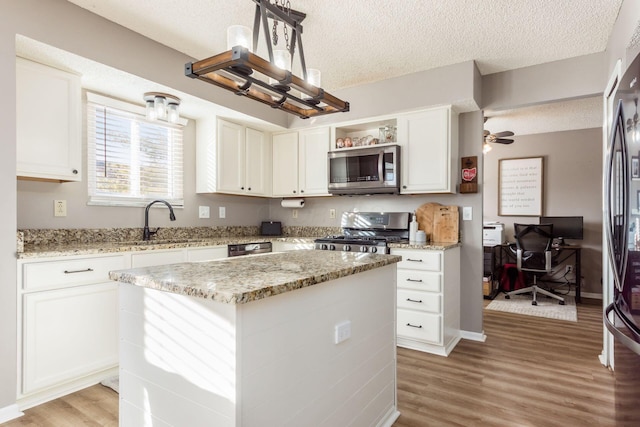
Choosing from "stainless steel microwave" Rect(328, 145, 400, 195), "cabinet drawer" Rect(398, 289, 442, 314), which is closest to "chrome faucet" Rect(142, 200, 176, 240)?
"stainless steel microwave" Rect(328, 145, 400, 195)

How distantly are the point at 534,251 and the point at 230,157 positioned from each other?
12.8ft

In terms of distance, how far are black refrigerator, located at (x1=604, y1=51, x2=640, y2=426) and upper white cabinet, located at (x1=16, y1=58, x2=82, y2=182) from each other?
2964 mm

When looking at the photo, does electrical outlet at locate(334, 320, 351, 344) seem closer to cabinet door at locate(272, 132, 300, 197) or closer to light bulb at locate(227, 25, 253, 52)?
light bulb at locate(227, 25, 253, 52)

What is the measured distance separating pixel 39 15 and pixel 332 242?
2.62m

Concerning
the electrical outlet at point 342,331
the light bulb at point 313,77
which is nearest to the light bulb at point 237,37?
the light bulb at point 313,77

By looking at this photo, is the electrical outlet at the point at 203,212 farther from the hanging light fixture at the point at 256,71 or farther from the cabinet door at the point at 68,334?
the hanging light fixture at the point at 256,71

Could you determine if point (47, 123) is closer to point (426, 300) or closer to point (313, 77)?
point (313, 77)

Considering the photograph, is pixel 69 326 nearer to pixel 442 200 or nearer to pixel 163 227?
pixel 163 227

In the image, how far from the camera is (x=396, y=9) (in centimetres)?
232

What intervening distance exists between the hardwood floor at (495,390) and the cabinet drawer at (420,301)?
14.6 inches

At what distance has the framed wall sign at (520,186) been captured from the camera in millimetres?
5458

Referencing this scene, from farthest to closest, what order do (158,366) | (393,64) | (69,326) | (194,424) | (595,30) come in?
(393,64) < (595,30) < (69,326) < (158,366) < (194,424)

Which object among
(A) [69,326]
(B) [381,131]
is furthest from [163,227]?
(B) [381,131]

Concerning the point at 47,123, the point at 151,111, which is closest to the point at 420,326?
the point at 151,111
